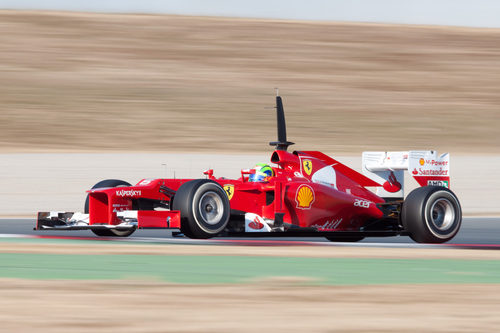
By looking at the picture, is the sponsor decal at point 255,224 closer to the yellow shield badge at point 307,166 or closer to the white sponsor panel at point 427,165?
the yellow shield badge at point 307,166

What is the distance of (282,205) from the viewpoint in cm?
1339

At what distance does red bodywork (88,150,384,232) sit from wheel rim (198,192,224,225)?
0.53 metres

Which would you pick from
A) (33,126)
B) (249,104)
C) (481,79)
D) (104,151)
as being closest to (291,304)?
(104,151)

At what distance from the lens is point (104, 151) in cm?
2933

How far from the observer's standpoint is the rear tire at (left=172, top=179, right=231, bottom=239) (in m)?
12.5

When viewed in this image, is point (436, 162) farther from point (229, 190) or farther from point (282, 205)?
point (229, 190)

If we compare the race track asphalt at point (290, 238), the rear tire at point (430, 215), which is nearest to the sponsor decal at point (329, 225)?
the race track asphalt at point (290, 238)

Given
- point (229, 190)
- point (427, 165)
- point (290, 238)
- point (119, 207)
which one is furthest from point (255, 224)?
point (427, 165)

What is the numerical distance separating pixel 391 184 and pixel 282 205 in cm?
261

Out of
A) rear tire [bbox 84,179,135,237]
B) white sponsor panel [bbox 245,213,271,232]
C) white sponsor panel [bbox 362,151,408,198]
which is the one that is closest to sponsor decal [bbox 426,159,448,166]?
white sponsor panel [bbox 362,151,408,198]

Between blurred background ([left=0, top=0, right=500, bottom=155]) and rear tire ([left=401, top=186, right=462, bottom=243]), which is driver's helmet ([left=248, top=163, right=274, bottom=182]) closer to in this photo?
rear tire ([left=401, top=186, right=462, bottom=243])

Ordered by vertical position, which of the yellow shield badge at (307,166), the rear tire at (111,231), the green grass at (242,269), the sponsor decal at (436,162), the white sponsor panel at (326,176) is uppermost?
the sponsor decal at (436,162)

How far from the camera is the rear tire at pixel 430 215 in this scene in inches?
543

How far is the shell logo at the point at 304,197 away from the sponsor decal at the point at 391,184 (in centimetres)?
197
